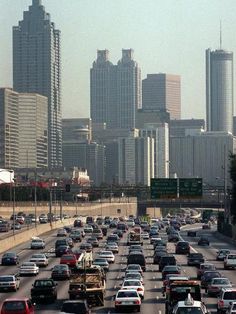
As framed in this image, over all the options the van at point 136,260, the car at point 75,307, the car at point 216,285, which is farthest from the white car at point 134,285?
the van at point 136,260

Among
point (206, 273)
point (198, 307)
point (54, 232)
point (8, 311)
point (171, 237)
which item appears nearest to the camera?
point (198, 307)

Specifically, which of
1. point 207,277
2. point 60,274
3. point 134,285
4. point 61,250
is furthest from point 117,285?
point 61,250

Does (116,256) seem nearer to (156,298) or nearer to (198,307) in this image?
(156,298)

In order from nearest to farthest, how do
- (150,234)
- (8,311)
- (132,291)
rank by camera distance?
(8,311) < (132,291) < (150,234)

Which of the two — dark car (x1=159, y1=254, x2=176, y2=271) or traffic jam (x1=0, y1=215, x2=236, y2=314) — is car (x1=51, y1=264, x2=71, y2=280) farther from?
dark car (x1=159, y1=254, x2=176, y2=271)

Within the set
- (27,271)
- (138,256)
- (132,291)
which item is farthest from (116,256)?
(132,291)

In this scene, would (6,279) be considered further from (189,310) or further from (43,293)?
(189,310)

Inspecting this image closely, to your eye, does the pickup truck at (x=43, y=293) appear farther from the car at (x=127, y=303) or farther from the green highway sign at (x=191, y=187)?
the green highway sign at (x=191, y=187)

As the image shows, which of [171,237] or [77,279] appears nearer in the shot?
[77,279]
